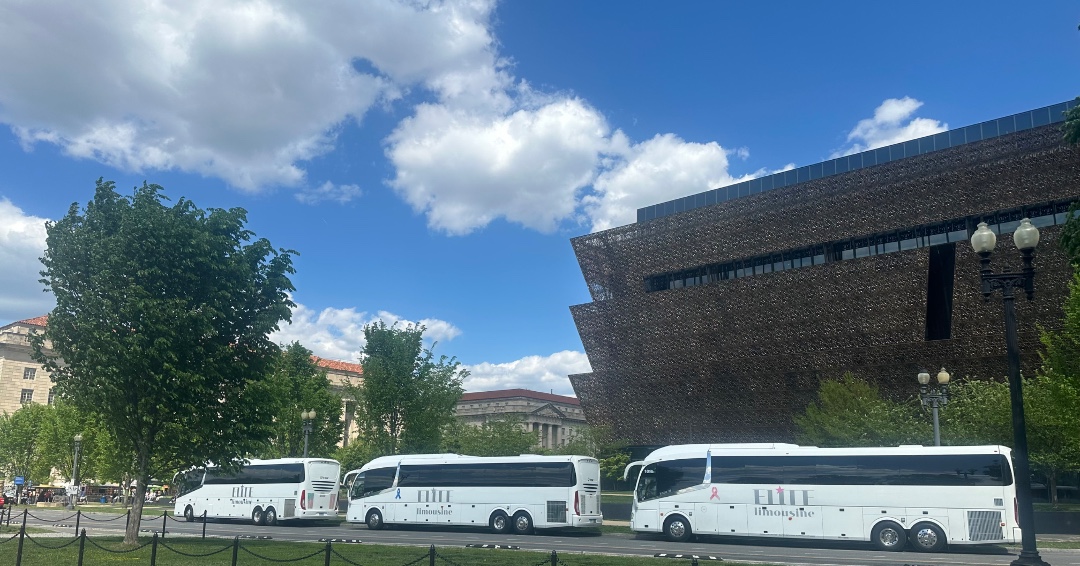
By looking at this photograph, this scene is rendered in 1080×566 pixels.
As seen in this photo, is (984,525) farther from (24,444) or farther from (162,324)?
(24,444)

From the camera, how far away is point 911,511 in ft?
85.5

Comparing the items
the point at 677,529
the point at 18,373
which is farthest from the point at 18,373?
the point at 677,529

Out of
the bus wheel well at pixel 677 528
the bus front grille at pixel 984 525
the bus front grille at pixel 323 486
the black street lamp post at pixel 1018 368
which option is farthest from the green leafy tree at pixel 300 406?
the black street lamp post at pixel 1018 368

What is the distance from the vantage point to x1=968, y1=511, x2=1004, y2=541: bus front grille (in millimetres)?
25125

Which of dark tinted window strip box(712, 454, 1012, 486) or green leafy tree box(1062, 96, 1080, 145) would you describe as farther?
dark tinted window strip box(712, 454, 1012, 486)

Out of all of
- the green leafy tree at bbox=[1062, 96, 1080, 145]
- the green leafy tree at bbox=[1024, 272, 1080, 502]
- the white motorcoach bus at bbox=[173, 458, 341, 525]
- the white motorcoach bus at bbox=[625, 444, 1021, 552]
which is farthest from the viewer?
the white motorcoach bus at bbox=[173, 458, 341, 525]

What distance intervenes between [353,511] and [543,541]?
495 inches

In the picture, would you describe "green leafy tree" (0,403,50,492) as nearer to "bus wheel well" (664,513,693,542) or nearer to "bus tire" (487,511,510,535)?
"bus tire" (487,511,510,535)

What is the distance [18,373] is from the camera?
104m

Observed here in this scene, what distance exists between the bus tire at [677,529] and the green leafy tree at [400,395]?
908 inches

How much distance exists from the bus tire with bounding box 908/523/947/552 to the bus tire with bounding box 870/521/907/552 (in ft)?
1.16

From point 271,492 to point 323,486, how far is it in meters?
2.55

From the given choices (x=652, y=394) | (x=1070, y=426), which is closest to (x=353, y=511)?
(x=1070, y=426)

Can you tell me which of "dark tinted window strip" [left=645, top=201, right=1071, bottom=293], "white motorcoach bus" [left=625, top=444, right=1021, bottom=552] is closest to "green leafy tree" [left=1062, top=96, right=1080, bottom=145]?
"white motorcoach bus" [left=625, top=444, right=1021, bottom=552]
